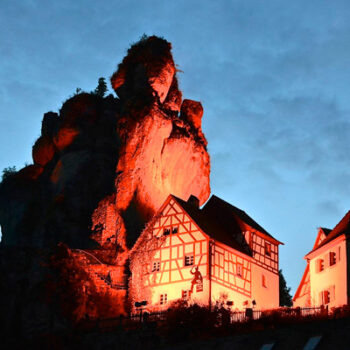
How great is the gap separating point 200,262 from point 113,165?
21.8 metres

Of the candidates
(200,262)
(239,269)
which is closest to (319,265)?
(239,269)

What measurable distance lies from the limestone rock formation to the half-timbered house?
178 inches

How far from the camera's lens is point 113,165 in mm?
70375

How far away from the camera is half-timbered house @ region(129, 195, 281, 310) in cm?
5116

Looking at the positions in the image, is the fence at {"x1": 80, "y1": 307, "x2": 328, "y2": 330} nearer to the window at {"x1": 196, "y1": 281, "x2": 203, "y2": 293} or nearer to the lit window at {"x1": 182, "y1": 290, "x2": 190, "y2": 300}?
the lit window at {"x1": 182, "y1": 290, "x2": 190, "y2": 300}

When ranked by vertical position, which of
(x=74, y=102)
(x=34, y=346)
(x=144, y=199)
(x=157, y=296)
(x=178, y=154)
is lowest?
(x=34, y=346)

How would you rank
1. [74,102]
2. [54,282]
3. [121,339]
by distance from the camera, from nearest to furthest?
[121,339]
[54,282]
[74,102]

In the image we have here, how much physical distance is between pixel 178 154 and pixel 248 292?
57.9ft

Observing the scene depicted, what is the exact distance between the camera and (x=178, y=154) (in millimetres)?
67438

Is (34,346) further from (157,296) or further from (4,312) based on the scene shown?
(157,296)

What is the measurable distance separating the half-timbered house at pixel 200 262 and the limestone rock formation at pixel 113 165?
453 cm

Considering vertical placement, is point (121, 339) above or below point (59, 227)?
below

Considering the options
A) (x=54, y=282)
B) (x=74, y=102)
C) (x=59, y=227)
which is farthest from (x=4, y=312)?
(x=74, y=102)

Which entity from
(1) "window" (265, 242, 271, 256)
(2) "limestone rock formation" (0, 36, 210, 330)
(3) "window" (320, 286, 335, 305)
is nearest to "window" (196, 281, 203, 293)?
(3) "window" (320, 286, 335, 305)
